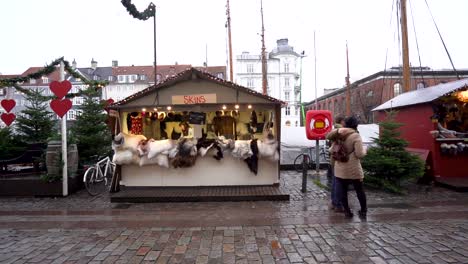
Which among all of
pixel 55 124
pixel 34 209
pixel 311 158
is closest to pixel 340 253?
pixel 34 209

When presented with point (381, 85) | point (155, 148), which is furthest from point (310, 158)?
point (381, 85)

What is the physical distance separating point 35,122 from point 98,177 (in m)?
4.72

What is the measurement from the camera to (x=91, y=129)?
12164 mm

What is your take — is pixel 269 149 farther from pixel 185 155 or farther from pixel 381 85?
pixel 381 85

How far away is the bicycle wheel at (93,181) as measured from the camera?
897 cm

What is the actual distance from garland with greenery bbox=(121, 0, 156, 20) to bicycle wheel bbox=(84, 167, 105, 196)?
4.68 meters

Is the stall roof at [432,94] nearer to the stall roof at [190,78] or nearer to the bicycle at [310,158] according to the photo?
the bicycle at [310,158]

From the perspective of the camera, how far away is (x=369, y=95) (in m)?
44.5

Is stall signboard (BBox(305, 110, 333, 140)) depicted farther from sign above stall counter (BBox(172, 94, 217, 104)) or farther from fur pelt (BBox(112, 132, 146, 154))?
fur pelt (BBox(112, 132, 146, 154))

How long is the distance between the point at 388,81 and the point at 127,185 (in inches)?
1703

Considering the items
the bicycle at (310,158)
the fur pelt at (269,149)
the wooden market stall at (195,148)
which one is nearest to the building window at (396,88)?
the bicycle at (310,158)

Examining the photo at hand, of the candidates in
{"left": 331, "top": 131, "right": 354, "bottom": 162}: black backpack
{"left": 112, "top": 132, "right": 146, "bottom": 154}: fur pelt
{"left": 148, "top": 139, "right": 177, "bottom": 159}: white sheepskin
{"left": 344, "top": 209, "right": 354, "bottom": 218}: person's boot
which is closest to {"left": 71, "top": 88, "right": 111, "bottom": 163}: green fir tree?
{"left": 112, "top": 132, "right": 146, "bottom": 154}: fur pelt

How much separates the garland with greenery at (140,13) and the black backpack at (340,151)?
6.97 m

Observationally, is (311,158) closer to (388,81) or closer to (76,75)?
(76,75)
